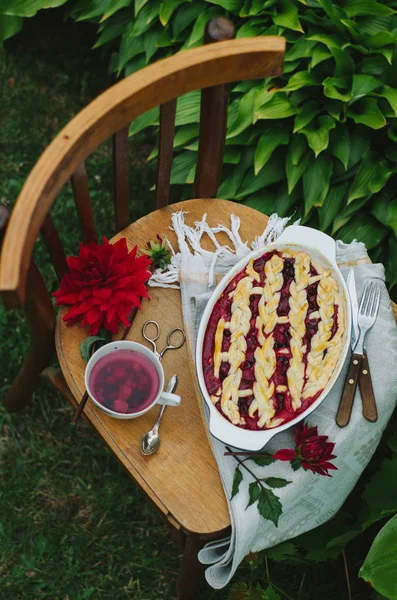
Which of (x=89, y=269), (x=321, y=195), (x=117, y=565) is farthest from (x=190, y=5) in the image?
(x=117, y=565)

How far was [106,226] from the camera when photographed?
2.29 m

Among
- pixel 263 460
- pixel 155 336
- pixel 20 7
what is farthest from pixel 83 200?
pixel 20 7

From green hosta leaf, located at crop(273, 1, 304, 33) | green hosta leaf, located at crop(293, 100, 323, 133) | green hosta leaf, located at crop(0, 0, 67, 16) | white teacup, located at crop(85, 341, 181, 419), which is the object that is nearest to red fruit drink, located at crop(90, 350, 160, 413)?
white teacup, located at crop(85, 341, 181, 419)

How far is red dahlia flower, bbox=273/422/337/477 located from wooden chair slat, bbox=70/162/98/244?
54 centimetres

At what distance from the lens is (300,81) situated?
74.5 inches

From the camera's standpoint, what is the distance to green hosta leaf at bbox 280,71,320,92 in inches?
74.2

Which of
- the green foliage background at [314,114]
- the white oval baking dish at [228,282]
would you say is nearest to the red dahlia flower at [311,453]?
the white oval baking dish at [228,282]

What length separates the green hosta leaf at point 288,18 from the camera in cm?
190

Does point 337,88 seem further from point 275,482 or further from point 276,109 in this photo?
point 275,482

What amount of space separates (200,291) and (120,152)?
0.31 metres

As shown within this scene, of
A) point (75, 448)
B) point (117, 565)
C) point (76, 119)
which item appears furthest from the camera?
point (75, 448)

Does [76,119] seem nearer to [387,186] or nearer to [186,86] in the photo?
[186,86]

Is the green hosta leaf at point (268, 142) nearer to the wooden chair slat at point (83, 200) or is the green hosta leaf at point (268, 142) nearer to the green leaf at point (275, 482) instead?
the wooden chair slat at point (83, 200)

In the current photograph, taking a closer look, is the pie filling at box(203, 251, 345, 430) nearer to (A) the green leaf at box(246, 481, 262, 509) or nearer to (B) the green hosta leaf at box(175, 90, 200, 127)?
(A) the green leaf at box(246, 481, 262, 509)
